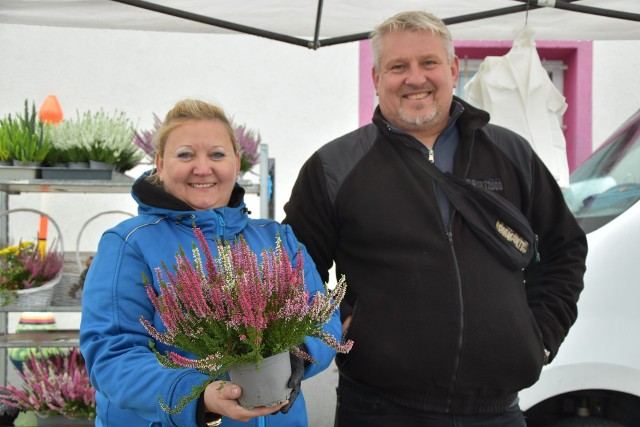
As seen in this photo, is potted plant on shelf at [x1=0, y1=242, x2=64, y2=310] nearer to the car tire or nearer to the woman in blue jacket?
the woman in blue jacket

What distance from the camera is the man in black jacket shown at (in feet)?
7.16

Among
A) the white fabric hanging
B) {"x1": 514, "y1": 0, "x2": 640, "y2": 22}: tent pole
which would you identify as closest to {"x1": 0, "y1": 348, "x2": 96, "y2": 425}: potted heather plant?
the white fabric hanging

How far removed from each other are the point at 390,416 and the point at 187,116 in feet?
3.48

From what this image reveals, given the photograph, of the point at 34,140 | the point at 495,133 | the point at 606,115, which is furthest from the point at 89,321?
the point at 606,115

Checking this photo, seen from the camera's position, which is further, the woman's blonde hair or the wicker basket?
the wicker basket

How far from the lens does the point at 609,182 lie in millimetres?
3410

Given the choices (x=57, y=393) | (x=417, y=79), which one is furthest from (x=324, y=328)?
(x=57, y=393)

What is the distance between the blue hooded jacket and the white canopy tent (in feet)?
7.29

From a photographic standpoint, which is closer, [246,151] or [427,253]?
[427,253]

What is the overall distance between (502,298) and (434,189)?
0.38 m

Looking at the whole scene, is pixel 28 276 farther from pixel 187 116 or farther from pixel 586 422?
pixel 586 422

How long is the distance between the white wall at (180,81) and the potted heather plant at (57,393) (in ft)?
11.7

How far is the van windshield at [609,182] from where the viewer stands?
10.4ft

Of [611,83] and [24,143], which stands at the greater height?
[611,83]
